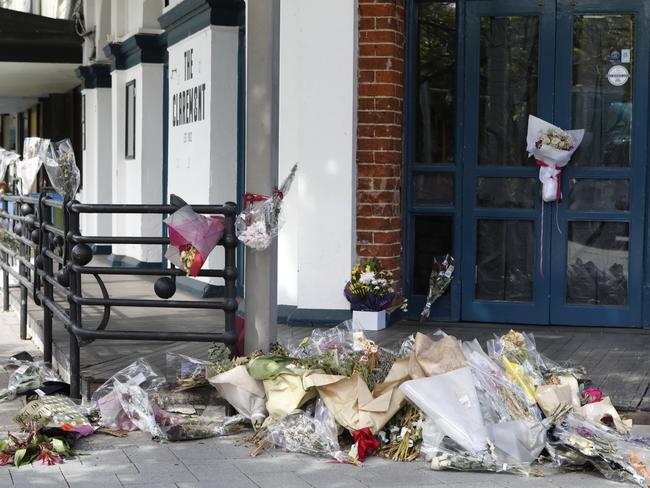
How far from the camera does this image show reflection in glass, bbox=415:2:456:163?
380 inches

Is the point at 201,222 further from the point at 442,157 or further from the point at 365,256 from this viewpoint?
the point at 442,157

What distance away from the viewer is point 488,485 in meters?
5.61

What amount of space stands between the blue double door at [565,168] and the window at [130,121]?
7.08 metres

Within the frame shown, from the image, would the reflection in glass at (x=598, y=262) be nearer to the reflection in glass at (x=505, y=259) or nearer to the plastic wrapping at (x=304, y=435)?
the reflection in glass at (x=505, y=259)

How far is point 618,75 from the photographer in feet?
30.5

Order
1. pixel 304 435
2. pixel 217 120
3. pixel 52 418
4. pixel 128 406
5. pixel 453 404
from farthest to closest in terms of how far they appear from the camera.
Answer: pixel 217 120 < pixel 128 406 < pixel 52 418 < pixel 304 435 < pixel 453 404

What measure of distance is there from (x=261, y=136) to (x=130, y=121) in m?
9.20

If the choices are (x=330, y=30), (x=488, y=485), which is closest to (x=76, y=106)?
(x=330, y=30)

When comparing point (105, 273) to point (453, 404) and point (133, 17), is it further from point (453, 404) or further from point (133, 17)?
point (133, 17)

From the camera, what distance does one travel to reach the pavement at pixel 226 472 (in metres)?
5.63

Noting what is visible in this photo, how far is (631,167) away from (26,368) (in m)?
5.05

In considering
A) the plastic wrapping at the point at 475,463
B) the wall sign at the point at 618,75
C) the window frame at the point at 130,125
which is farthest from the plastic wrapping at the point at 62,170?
the window frame at the point at 130,125

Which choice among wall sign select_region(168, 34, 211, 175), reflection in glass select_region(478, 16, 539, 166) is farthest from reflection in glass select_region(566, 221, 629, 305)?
wall sign select_region(168, 34, 211, 175)

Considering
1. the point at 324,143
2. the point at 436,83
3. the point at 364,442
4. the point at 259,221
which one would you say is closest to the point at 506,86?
the point at 436,83
